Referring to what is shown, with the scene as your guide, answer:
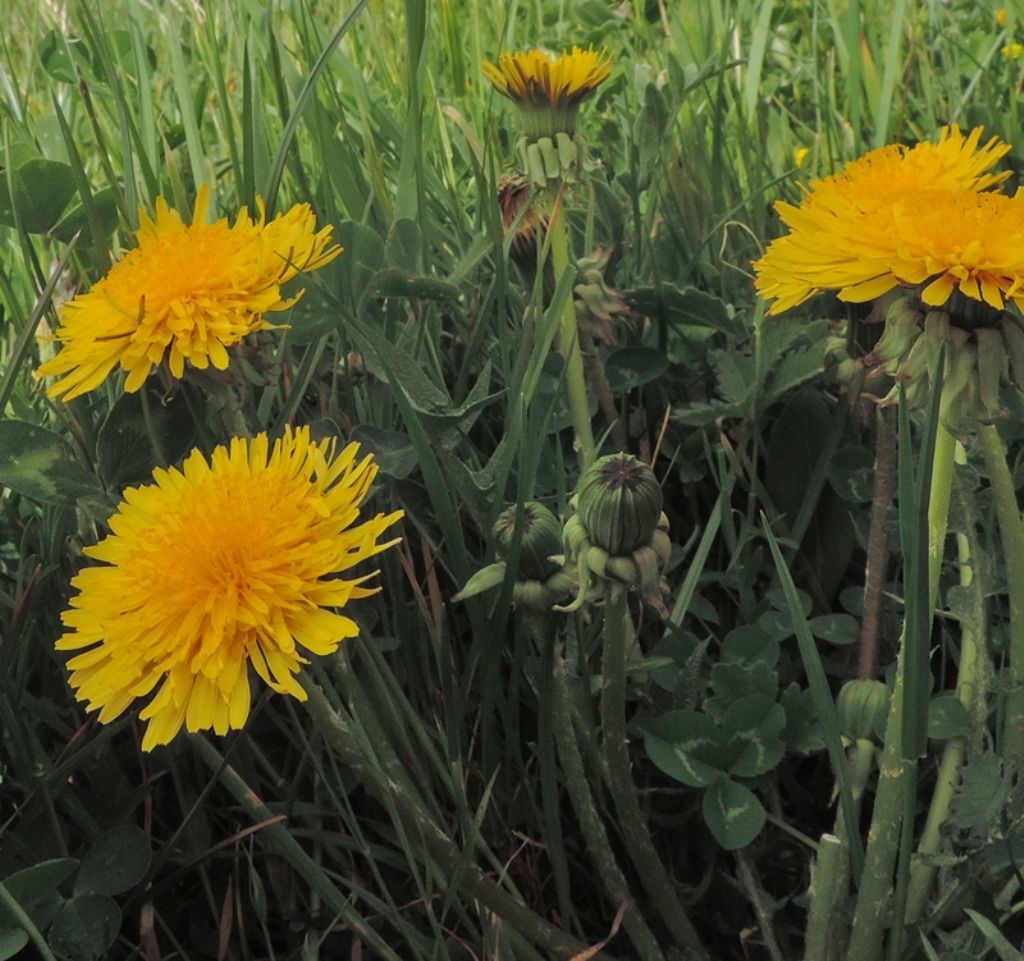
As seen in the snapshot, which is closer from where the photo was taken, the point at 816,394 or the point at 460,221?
the point at 816,394

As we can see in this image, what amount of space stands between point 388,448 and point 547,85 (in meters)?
0.32

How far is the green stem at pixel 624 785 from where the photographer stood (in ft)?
2.60

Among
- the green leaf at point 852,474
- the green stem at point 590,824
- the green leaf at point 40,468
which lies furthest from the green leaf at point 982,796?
the green leaf at point 40,468

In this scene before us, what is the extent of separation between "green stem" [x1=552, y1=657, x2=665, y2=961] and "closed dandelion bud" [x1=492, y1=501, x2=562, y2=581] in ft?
0.25

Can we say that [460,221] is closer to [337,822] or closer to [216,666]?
[337,822]

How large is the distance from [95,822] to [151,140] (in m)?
0.71

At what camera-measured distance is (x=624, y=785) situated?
833mm

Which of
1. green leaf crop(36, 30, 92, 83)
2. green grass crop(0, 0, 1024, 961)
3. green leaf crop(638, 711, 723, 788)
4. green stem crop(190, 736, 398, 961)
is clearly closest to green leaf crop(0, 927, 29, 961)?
green grass crop(0, 0, 1024, 961)

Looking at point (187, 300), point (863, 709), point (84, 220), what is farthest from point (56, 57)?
point (863, 709)

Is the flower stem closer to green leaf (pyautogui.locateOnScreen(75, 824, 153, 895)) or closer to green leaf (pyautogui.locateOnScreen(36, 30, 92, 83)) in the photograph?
green leaf (pyautogui.locateOnScreen(75, 824, 153, 895))

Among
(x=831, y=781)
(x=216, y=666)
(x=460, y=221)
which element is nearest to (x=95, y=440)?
(x=216, y=666)

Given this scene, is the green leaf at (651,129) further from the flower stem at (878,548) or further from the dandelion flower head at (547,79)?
the flower stem at (878,548)

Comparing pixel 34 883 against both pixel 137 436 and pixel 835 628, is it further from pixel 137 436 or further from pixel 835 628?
pixel 835 628

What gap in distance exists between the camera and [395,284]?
95 centimetres
